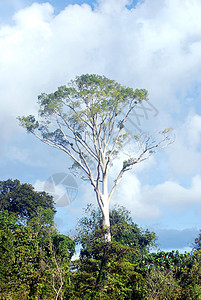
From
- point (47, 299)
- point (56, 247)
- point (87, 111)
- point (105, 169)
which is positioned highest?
point (87, 111)

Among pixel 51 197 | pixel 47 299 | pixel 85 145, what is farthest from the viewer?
pixel 51 197

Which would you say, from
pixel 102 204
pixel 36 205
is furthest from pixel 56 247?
pixel 36 205

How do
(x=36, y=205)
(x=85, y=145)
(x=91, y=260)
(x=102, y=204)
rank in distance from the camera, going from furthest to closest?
1. (x=36, y=205)
2. (x=85, y=145)
3. (x=102, y=204)
4. (x=91, y=260)

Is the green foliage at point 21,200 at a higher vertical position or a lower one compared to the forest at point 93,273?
higher

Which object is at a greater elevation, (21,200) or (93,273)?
(21,200)

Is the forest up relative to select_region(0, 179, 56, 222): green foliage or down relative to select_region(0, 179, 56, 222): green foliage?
down

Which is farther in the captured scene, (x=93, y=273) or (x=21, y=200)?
(x=21, y=200)

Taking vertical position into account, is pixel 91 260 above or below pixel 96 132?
below

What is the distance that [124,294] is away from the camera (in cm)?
1321

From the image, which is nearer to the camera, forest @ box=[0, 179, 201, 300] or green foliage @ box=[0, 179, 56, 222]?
forest @ box=[0, 179, 201, 300]

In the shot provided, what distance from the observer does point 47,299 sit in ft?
41.5

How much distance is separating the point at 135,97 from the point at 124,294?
12787 mm

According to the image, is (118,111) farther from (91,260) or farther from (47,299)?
(47,299)

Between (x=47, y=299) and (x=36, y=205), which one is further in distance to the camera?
(x=36, y=205)
